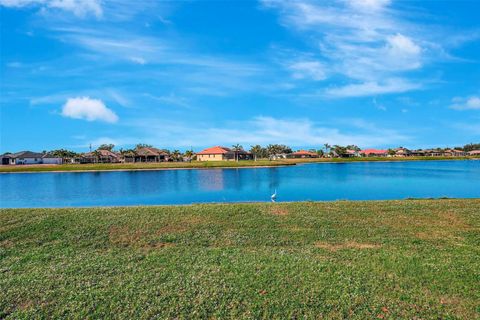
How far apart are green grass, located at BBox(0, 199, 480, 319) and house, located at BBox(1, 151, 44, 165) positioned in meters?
123

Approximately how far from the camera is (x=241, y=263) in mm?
9570

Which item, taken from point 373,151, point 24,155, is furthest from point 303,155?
point 24,155

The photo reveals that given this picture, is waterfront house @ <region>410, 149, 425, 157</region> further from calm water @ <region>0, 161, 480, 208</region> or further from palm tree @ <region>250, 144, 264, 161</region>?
calm water @ <region>0, 161, 480, 208</region>

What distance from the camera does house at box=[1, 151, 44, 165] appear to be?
117 metres

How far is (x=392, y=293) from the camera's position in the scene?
7.64 metres

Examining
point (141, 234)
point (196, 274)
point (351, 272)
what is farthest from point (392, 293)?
point (141, 234)

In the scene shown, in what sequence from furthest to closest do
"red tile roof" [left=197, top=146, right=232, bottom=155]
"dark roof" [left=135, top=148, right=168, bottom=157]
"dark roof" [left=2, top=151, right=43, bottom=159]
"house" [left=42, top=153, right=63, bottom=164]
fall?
"red tile roof" [left=197, top=146, right=232, bottom=155]
"house" [left=42, top=153, right=63, bottom=164]
"dark roof" [left=135, top=148, right=168, bottom=157]
"dark roof" [left=2, top=151, right=43, bottom=159]

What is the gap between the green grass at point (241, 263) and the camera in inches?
283

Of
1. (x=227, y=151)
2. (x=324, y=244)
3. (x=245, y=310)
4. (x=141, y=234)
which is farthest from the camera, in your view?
(x=227, y=151)

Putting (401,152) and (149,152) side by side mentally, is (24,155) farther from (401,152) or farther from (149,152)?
(401,152)

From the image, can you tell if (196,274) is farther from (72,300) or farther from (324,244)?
(324,244)

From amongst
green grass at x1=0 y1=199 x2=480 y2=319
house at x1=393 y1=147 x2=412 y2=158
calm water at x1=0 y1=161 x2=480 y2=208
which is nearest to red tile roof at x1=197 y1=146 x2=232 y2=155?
calm water at x1=0 y1=161 x2=480 y2=208

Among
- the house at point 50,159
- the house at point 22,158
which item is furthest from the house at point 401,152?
the house at point 22,158

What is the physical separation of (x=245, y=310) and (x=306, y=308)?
1.34 m
